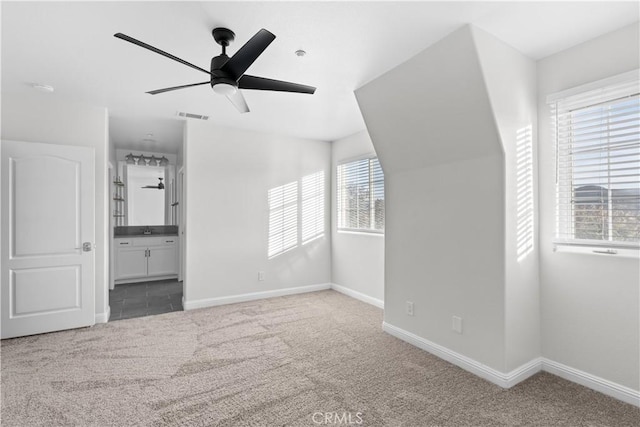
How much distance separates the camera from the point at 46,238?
3469mm

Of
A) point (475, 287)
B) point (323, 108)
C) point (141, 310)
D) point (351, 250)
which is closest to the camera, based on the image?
point (475, 287)

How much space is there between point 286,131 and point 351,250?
2.07m

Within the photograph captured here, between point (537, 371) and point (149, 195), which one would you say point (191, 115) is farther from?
point (537, 371)

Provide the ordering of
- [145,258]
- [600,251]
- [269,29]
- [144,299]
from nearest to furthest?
[269,29]
[600,251]
[144,299]
[145,258]

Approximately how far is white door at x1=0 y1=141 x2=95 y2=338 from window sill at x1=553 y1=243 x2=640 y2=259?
4.65 m

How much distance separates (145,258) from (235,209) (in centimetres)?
275

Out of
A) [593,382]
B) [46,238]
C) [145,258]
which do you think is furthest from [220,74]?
[145,258]

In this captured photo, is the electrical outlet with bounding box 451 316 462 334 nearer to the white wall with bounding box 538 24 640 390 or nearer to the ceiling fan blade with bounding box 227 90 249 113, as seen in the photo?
the white wall with bounding box 538 24 640 390

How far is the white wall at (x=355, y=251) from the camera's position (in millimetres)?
4547

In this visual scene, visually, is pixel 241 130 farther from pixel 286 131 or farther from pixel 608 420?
pixel 608 420

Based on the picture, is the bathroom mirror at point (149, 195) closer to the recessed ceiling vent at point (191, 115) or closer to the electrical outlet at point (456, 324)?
the recessed ceiling vent at point (191, 115)

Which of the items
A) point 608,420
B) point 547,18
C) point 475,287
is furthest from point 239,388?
point 547,18

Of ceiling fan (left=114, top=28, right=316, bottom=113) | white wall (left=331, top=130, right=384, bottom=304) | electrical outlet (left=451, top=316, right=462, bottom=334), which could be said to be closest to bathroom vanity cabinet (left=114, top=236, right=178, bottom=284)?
white wall (left=331, top=130, right=384, bottom=304)

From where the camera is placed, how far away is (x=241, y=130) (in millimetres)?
4703
